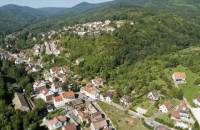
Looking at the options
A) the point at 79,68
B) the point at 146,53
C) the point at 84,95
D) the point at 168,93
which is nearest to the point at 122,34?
the point at 146,53

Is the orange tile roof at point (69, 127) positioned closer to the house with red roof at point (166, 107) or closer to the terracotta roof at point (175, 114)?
the house with red roof at point (166, 107)

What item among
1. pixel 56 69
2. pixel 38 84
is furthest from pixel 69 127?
pixel 56 69

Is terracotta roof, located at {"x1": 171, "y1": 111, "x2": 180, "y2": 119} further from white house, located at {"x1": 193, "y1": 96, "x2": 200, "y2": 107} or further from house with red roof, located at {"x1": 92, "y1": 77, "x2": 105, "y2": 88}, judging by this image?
house with red roof, located at {"x1": 92, "y1": 77, "x2": 105, "y2": 88}

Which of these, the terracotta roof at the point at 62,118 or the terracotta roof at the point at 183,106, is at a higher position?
the terracotta roof at the point at 183,106

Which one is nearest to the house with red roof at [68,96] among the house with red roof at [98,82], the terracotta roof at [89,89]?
the terracotta roof at [89,89]

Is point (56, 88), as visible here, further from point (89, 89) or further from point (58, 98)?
point (89, 89)

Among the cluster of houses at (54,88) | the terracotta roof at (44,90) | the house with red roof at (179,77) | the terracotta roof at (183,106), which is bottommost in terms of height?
the cluster of houses at (54,88)

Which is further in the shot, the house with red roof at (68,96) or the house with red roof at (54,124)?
the house with red roof at (68,96)
